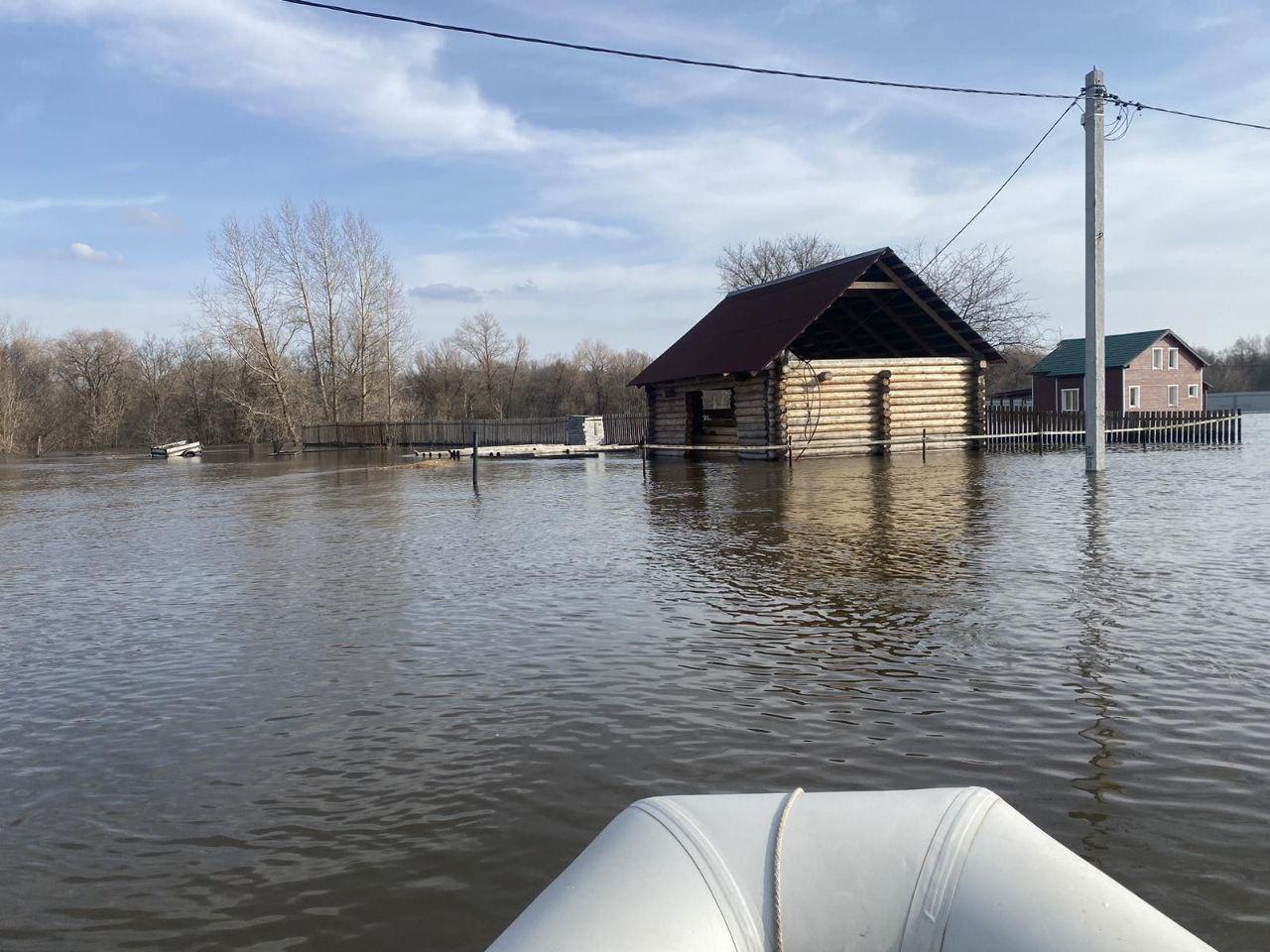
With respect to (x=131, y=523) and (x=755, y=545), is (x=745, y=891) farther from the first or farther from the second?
(x=131, y=523)

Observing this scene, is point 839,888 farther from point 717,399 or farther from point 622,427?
point 717,399

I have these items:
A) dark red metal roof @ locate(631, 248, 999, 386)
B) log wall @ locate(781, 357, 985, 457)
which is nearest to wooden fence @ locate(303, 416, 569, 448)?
dark red metal roof @ locate(631, 248, 999, 386)

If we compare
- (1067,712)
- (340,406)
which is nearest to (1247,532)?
(1067,712)

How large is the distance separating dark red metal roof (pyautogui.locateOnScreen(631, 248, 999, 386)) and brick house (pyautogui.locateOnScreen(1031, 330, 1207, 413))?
26.1 metres

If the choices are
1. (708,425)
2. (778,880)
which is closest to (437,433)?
(708,425)

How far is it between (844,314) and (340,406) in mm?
44227

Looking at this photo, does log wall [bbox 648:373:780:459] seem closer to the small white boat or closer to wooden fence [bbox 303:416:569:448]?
wooden fence [bbox 303:416:569:448]

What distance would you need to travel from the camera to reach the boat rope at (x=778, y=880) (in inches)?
94.0

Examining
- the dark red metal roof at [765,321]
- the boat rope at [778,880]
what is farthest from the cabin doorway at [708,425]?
the boat rope at [778,880]

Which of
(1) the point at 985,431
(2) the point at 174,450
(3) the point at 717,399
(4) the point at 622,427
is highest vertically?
(3) the point at 717,399

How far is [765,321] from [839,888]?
93.8ft

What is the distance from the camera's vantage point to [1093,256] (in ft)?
63.1

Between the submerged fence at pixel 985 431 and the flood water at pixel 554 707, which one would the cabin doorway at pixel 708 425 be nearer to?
the submerged fence at pixel 985 431

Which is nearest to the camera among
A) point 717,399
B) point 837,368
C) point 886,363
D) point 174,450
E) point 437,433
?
point 837,368
